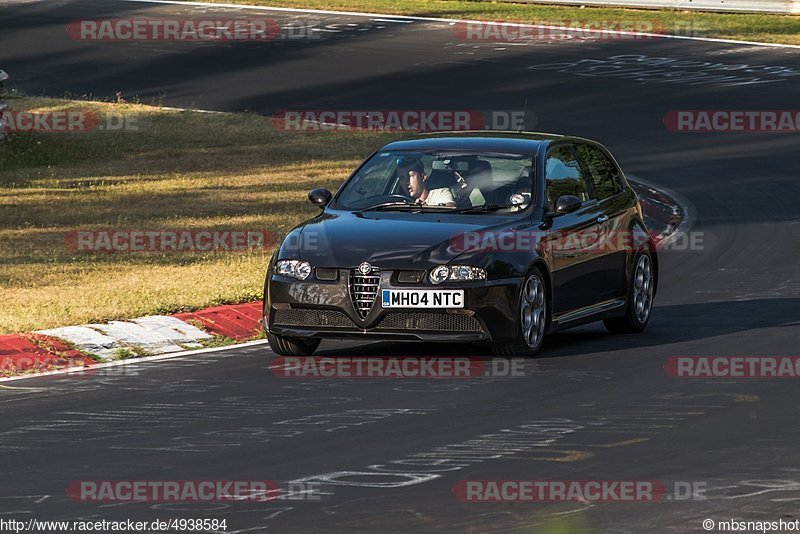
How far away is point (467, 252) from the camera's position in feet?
41.9

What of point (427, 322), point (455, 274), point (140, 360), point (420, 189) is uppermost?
point (420, 189)

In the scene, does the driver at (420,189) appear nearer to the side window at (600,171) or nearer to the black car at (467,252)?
the black car at (467,252)

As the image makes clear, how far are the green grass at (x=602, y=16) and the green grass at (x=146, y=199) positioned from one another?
13.3m

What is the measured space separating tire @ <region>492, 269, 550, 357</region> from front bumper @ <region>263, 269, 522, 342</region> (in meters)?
0.15

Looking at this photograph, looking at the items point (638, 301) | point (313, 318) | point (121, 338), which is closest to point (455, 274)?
point (313, 318)

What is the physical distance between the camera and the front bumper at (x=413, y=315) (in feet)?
41.5

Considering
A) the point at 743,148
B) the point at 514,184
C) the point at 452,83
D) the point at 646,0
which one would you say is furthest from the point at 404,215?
the point at 646,0

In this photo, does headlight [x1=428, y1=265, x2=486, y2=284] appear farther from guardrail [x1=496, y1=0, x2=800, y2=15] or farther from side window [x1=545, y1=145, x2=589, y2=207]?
guardrail [x1=496, y1=0, x2=800, y2=15]

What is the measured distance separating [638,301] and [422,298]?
2912mm

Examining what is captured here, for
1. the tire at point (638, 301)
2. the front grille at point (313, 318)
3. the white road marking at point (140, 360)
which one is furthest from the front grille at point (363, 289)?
the tire at point (638, 301)

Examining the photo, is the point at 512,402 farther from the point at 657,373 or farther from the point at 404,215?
the point at 404,215

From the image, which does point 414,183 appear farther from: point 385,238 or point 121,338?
point 121,338

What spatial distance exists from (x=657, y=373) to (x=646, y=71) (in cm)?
2294

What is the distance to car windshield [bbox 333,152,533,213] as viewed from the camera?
→ 45.1ft
